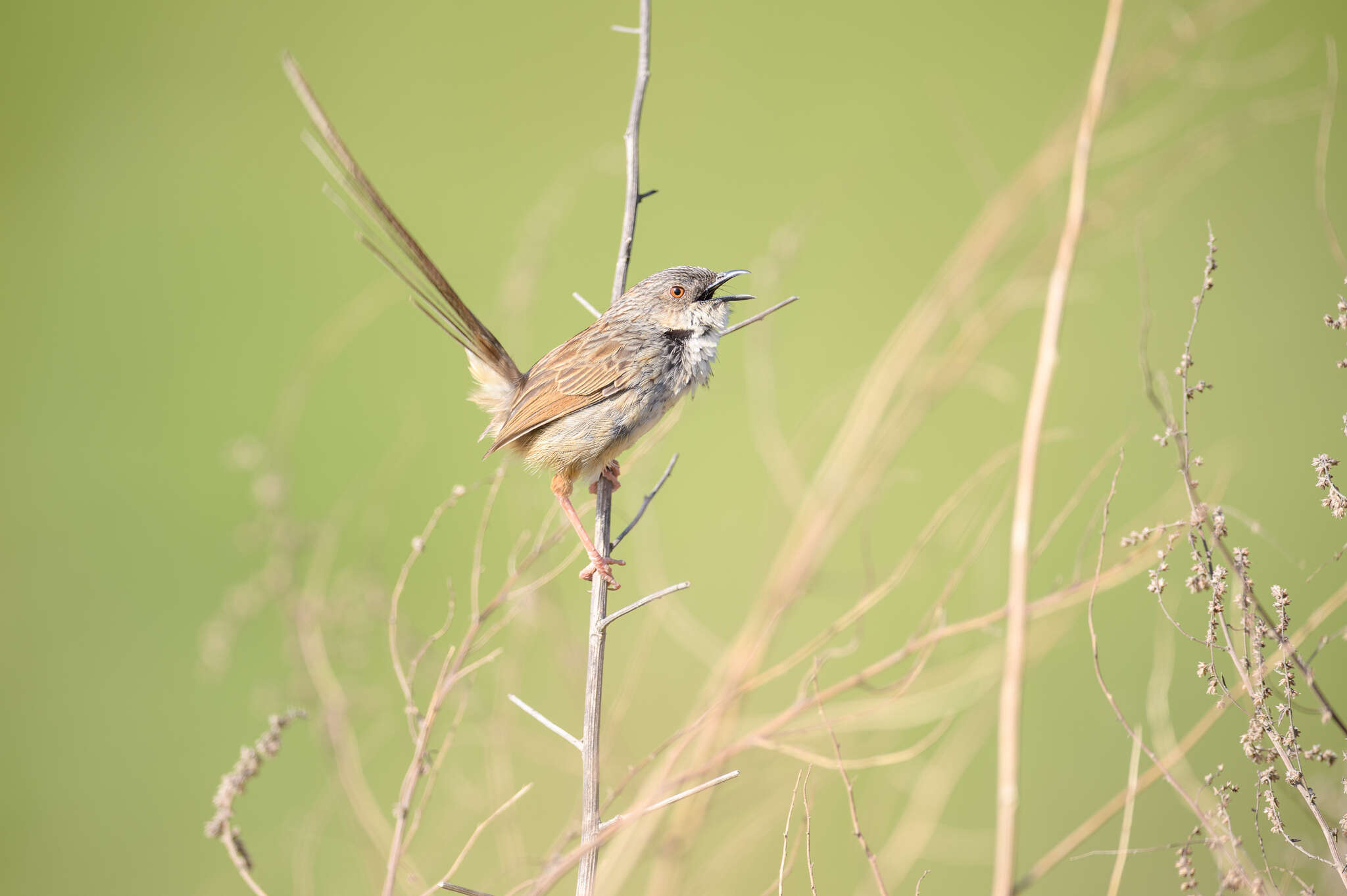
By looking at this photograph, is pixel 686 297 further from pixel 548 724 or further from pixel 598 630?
pixel 548 724

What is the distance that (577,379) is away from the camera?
282 centimetres

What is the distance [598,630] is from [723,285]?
1.59m

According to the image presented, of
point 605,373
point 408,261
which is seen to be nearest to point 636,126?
point 408,261


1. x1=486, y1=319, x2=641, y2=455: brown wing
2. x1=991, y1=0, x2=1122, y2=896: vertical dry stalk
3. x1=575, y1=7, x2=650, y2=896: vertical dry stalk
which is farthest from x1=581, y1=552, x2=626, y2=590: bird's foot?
x1=991, y1=0, x2=1122, y2=896: vertical dry stalk

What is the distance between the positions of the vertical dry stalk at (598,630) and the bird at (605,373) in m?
0.26

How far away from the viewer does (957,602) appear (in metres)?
3.82

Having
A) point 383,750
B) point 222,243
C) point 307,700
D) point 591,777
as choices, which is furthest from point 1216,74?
point 222,243

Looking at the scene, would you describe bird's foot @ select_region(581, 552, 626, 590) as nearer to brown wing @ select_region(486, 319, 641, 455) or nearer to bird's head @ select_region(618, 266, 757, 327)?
Result: brown wing @ select_region(486, 319, 641, 455)

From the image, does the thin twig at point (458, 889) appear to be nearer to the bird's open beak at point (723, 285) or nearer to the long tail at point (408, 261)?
the long tail at point (408, 261)

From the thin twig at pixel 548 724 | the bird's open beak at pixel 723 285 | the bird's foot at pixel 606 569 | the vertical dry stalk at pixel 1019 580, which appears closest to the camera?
the vertical dry stalk at pixel 1019 580

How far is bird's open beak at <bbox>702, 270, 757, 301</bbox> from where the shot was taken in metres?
2.90

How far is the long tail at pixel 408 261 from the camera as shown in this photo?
152 centimetres

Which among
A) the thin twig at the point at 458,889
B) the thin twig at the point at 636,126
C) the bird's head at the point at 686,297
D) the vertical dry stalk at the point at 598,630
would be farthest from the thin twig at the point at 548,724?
the bird's head at the point at 686,297

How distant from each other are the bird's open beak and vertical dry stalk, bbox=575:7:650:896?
2.34 ft
